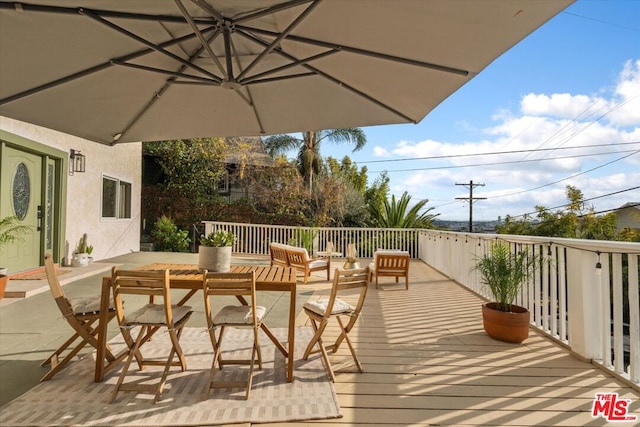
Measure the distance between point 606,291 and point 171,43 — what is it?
12.9 ft

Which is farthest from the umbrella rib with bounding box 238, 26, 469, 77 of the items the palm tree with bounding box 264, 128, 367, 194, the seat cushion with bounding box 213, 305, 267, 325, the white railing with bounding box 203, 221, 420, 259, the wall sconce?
the palm tree with bounding box 264, 128, 367, 194

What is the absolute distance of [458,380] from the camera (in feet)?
8.48

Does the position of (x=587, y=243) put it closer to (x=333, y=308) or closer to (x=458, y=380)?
(x=458, y=380)

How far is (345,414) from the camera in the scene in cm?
211

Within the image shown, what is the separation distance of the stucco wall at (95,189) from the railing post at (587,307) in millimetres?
7362

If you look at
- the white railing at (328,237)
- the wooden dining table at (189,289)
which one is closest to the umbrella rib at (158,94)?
the wooden dining table at (189,289)

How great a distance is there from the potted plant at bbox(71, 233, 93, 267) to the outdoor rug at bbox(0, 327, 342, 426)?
461 centimetres

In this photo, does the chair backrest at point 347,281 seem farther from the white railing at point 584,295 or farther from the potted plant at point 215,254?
the white railing at point 584,295

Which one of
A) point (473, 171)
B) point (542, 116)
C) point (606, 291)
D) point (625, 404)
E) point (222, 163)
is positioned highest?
point (542, 116)

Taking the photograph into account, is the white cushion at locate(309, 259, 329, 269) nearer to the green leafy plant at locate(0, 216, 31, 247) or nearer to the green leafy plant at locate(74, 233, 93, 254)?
the green leafy plant at locate(0, 216, 31, 247)

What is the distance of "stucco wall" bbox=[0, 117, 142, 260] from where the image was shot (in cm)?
602

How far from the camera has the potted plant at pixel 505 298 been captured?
333 centimetres

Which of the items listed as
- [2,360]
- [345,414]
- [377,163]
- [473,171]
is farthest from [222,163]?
[473,171]

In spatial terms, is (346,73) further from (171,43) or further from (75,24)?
(75,24)
